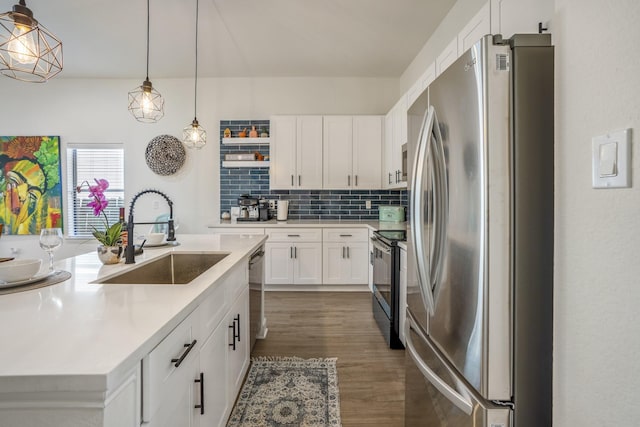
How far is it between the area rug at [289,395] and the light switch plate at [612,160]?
5.26 ft

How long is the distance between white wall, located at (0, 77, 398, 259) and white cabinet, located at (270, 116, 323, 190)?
365mm

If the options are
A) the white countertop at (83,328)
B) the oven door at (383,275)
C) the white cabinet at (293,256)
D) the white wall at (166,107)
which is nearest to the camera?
the white countertop at (83,328)

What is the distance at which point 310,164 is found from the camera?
4.08m

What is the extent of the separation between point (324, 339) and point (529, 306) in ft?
6.31

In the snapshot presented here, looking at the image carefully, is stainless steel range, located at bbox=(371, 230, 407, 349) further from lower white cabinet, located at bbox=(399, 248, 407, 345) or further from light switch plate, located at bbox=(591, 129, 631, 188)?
light switch plate, located at bbox=(591, 129, 631, 188)

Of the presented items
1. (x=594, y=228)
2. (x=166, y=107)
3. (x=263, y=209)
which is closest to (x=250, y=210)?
(x=263, y=209)

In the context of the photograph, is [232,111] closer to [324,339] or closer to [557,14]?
[324,339]

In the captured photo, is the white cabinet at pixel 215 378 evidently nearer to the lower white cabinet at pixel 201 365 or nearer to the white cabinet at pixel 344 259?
the lower white cabinet at pixel 201 365

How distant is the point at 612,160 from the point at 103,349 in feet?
3.97

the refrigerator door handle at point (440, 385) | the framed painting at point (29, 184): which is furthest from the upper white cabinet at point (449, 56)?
the framed painting at point (29, 184)

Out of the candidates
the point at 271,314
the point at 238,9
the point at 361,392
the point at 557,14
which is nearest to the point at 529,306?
the point at 557,14

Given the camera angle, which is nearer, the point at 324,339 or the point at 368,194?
the point at 324,339

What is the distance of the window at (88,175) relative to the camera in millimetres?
4320

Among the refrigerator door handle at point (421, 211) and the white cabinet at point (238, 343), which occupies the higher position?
the refrigerator door handle at point (421, 211)
